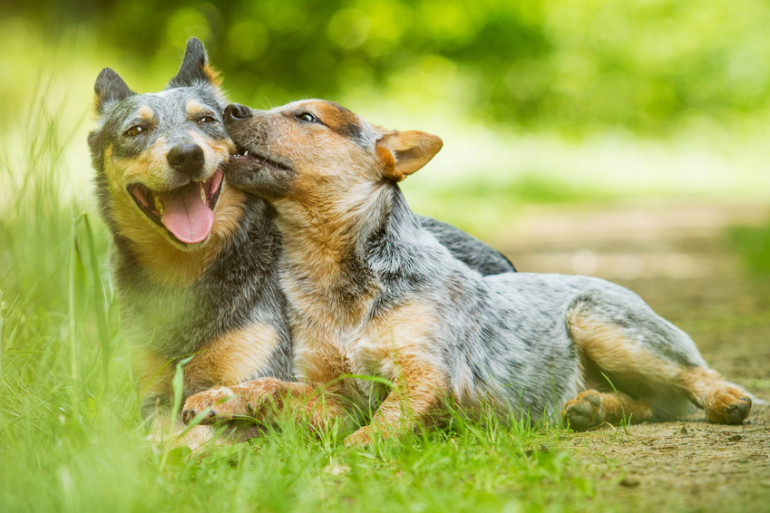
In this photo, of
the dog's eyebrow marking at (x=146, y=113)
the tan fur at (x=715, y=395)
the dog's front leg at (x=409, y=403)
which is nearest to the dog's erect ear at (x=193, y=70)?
the dog's eyebrow marking at (x=146, y=113)

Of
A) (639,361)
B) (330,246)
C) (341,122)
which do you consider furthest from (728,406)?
(341,122)

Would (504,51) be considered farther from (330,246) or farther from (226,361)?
(226,361)

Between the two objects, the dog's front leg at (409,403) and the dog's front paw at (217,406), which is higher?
the dog's front leg at (409,403)

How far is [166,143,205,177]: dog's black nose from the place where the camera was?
11.1ft

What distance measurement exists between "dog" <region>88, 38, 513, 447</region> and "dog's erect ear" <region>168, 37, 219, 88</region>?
0.30 meters

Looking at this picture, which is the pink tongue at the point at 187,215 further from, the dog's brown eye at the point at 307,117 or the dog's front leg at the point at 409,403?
the dog's front leg at the point at 409,403

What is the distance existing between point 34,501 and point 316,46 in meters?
20.3

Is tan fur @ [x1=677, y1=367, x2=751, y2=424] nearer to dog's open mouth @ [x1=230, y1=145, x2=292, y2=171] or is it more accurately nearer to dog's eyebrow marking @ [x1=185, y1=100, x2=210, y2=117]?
dog's open mouth @ [x1=230, y1=145, x2=292, y2=171]

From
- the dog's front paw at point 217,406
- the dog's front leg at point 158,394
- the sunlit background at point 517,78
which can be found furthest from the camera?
the sunlit background at point 517,78

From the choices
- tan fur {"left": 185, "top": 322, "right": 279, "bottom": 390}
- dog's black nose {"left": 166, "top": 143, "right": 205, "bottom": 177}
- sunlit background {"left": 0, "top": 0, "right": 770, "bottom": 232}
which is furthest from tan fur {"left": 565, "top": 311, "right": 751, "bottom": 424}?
sunlit background {"left": 0, "top": 0, "right": 770, "bottom": 232}

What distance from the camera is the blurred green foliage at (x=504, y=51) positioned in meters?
20.6

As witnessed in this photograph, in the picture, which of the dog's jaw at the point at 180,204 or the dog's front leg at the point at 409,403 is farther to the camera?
the dog's jaw at the point at 180,204

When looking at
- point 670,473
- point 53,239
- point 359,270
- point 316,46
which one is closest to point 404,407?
point 359,270

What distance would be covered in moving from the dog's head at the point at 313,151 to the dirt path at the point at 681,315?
5.09ft
